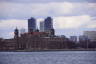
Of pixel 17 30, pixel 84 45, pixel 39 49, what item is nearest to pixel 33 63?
pixel 39 49

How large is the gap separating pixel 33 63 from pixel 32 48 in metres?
70.6

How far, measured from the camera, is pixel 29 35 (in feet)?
434

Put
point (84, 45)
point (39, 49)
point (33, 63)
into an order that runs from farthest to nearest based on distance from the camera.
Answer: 1. point (84, 45)
2. point (39, 49)
3. point (33, 63)

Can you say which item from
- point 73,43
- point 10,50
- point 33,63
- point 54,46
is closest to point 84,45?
point 73,43

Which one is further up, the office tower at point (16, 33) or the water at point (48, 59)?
the office tower at point (16, 33)

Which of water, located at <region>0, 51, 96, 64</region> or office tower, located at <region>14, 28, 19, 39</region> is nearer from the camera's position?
water, located at <region>0, 51, 96, 64</region>

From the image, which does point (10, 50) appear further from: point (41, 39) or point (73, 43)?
point (73, 43)

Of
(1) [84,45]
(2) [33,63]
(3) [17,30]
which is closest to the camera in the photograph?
(2) [33,63]

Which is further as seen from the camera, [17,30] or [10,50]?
[17,30]

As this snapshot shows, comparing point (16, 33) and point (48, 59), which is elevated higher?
point (16, 33)

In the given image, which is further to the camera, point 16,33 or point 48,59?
point 16,33

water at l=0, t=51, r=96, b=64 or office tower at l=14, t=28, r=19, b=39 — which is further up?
office tower at l=14, t=28, r=19, b=39

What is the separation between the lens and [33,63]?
179ft

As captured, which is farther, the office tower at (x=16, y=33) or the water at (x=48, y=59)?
the office tower at (x=16, y=33)
